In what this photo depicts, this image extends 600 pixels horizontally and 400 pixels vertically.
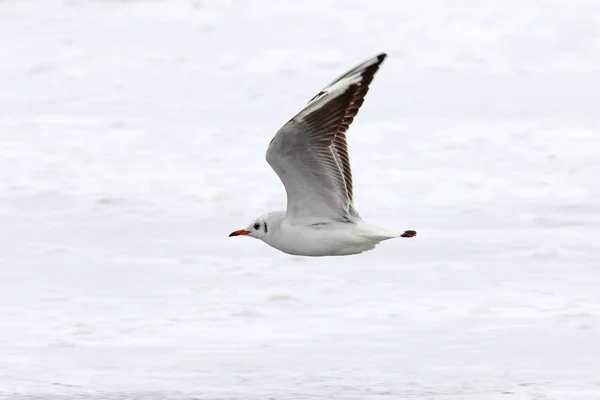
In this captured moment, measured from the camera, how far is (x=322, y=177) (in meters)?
7.93

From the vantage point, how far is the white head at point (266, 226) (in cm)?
826

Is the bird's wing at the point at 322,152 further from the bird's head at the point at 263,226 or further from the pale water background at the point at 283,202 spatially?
the pale water background at the point at 283,202

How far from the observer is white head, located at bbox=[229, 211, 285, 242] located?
8.26m

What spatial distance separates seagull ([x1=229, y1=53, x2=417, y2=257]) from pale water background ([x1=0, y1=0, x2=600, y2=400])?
82cm

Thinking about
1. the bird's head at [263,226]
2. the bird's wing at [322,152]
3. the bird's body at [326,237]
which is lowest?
the bird's body at [326,237]

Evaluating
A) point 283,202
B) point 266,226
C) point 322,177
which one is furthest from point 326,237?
point 283,202

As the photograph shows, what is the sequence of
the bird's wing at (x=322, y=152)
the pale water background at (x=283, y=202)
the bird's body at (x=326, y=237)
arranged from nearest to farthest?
the bird's wing at (x=322, y=152)
the bird's body at (x=326, y=237)
the pale water background at (x=283, y=202)

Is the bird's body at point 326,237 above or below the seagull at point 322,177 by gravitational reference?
below

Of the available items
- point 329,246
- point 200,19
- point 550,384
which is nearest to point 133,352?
point 329,246

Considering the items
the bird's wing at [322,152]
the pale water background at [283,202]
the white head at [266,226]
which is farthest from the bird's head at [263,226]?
the pale water background at [283,202]

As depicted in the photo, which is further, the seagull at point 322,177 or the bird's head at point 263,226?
the bird's head at point 263,226

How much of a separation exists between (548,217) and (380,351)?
270 centimetres

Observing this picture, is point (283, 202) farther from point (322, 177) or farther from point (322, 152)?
point (322, 152)

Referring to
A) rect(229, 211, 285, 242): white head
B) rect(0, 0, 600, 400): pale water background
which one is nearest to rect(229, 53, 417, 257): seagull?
rect(229, 211, 285, 242): white head
